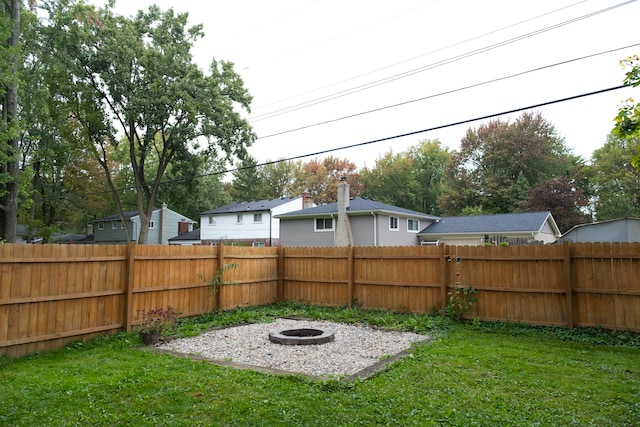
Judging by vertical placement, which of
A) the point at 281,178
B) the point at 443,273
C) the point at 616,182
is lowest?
the point at 443,273

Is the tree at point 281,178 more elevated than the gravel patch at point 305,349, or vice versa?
the tree at point 281,178

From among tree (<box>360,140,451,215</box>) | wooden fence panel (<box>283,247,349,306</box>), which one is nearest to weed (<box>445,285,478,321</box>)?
wooden fence panel (<box>283,247,349,306</box>)

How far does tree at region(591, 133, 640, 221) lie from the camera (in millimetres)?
30480

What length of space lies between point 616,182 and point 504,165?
28.1 ft

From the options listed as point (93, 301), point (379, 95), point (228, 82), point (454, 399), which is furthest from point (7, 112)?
point (454, 399)

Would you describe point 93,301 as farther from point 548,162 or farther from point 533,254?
point 548,162

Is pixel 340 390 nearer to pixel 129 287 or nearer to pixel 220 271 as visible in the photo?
pixel 129 287

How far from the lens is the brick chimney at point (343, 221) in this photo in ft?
75.2

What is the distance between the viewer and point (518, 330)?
8016 mm

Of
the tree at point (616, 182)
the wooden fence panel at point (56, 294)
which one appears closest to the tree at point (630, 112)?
the wooden fence panel at point (56, 294)

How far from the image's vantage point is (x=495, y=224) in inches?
904

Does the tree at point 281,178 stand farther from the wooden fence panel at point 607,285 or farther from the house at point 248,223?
the wooden fence panel at point 607,285

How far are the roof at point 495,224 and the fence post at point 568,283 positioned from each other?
1476 centimetres

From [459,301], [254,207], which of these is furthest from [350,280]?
[254,207]
